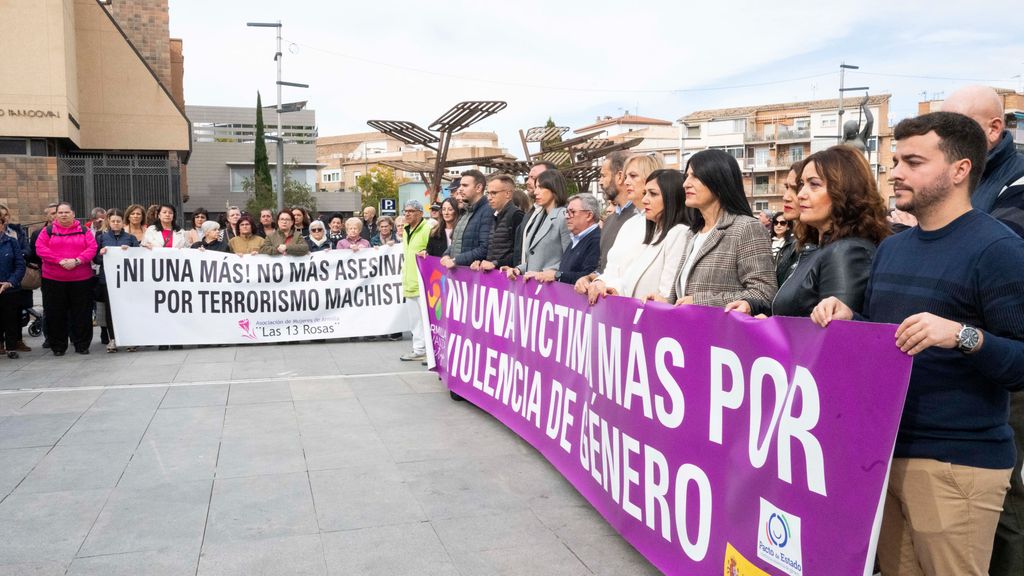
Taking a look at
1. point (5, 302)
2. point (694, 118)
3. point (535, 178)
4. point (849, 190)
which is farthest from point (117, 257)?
point (694, 118)

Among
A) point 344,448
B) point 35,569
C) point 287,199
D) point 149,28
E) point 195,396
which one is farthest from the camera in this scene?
point 287,199

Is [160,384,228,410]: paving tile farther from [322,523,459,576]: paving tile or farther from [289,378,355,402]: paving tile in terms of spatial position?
[322,523,459,576]: paving tile

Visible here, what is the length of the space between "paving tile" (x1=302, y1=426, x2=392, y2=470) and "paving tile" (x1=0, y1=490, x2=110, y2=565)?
132 cm

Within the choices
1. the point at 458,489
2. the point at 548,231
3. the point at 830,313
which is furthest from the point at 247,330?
the point at 830,313

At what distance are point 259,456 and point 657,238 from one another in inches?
122

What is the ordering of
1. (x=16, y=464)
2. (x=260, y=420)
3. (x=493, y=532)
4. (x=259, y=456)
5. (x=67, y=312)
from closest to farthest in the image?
1. (x=493, y=532)
2. (x=16, y=464)
3. (x=259, y=456)
4. (x=260, y=420)
5. (x=67, y=312)

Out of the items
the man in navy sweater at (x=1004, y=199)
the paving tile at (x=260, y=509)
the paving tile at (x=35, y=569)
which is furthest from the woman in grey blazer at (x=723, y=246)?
the paving tile at (x=35, y=569)

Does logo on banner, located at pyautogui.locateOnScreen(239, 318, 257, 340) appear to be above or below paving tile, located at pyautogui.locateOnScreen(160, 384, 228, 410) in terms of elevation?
above

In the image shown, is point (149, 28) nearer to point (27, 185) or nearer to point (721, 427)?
point (27, 185)

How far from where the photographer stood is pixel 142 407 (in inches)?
283

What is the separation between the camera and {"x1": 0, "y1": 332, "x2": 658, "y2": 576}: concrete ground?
3914mm

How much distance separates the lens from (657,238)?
15.0ft

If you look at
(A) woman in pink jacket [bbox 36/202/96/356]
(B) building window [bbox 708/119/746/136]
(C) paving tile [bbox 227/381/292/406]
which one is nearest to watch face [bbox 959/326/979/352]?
(C) paving tile [bbox 227/381/292/406]

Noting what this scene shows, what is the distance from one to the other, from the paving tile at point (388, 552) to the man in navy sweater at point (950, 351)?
2065 mm
